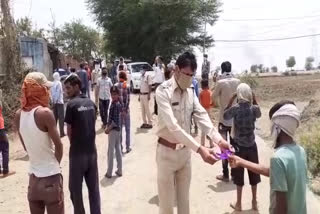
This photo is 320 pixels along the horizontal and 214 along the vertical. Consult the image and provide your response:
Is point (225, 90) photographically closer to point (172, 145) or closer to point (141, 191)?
point (141, 191)

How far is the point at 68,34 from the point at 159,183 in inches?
2449

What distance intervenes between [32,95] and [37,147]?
49cm

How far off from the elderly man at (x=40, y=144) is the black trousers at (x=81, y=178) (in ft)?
3.80

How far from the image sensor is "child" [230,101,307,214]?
302 centimetres

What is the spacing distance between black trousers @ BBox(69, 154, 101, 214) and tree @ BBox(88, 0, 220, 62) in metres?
30.3

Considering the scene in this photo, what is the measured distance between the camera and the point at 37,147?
425 cm


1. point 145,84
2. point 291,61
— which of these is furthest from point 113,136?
point 291,61

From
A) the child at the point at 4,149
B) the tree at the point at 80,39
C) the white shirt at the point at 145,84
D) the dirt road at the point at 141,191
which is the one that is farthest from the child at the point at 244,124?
the tree at the point at 80,39

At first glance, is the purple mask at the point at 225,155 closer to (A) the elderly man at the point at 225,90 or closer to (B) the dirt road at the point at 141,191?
(B) the dirt road at the point at 141,191

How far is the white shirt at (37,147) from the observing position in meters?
4.20

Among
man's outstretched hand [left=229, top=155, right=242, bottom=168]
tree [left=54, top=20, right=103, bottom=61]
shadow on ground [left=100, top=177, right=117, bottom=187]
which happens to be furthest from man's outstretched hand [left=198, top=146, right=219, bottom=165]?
tree [left=54, top=20, right=103, bottom=61]

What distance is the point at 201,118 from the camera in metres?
4.69

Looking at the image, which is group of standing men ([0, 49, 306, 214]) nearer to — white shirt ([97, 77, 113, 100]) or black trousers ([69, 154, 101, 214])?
black trousers ([69, 154, 101, 214])

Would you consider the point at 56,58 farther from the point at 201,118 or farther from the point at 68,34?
the point at 68,34
